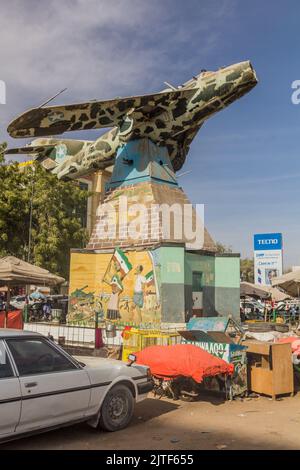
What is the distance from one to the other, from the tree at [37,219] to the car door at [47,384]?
21644mm

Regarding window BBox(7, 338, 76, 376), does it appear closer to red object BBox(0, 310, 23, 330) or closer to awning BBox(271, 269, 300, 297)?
red object BBox(0, 310, 23, 330)

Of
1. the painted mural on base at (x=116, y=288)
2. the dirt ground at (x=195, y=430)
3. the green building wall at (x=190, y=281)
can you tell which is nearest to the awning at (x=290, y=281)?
the green building wall at (x=190, y=281)

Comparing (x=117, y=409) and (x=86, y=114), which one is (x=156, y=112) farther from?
(x=117, y=409)

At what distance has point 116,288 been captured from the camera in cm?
1667

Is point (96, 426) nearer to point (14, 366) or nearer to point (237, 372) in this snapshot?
point (14, 366)

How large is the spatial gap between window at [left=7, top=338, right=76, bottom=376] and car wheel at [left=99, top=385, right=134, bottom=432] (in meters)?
0.77

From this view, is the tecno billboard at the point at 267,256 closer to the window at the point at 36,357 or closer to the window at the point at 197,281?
the window at the point at 197,281

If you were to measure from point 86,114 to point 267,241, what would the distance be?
2592 cm

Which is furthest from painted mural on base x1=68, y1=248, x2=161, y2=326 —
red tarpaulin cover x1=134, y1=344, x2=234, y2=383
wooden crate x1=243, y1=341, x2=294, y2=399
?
red tarpaulin cover x1=134, y1=344, x2=234, y2=383

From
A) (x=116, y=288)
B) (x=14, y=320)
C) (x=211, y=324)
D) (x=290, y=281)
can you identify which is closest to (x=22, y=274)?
(x=14, y=320)

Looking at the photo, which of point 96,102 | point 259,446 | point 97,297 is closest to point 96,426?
point 259,446

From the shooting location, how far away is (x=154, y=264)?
1587 cm

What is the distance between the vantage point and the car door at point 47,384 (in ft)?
16.8
